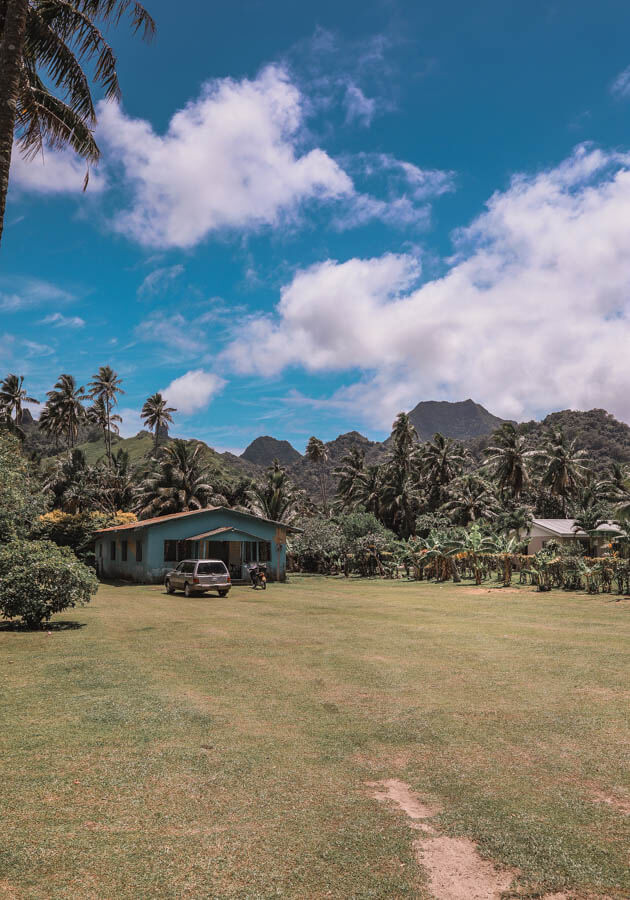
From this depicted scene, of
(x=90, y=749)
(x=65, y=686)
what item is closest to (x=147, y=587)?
(x=65, y=686)

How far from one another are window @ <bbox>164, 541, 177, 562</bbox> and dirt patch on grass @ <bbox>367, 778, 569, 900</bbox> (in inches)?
1142

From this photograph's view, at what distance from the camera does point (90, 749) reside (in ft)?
19.7

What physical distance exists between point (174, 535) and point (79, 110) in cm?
2439

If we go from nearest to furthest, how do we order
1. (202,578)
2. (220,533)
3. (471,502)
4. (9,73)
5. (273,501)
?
(9,73)
(202,578)
(220,533)
(273,501)
(471,502)

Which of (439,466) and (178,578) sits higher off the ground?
(439,466)

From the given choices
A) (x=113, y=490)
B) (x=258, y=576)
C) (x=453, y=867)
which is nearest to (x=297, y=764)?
(x=453, y=867)

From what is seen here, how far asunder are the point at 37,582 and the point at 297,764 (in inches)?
376

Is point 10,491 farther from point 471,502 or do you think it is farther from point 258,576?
point 471,502

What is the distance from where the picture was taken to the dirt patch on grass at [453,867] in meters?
3.74

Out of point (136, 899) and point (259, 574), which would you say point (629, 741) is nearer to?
point (136, 899)

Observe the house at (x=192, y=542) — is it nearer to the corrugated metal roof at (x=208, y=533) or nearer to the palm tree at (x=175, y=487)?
the corrugated metal roof at (x=208, y=533)

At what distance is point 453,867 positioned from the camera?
4.01m

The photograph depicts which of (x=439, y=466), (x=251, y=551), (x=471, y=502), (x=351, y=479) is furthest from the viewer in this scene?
(x=351, y=479)

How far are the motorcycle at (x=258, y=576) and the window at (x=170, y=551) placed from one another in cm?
452
